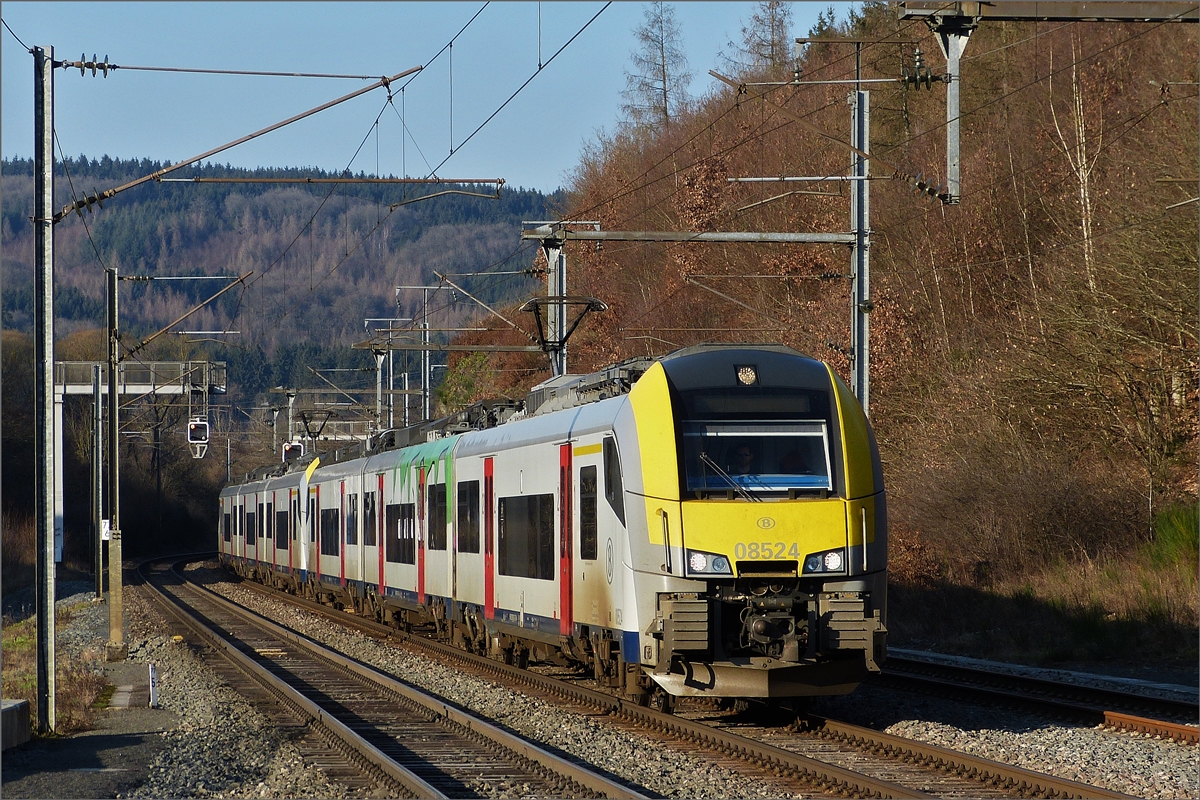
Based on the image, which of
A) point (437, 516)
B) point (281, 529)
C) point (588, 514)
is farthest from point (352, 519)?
point (588, 514)

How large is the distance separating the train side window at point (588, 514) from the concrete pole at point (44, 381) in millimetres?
4831

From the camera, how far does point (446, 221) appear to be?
581 ft

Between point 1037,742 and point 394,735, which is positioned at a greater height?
point 1037,742

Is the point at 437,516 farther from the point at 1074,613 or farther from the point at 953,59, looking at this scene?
the point at 953,59

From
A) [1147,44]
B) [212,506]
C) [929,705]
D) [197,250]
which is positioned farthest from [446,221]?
[929,705]

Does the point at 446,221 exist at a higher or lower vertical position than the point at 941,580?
higher

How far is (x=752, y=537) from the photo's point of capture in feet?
37.7

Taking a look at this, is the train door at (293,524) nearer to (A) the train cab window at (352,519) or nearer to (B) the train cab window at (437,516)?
(A) the train cab window at (352,519)

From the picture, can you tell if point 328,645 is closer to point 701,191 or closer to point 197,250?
point 701,191

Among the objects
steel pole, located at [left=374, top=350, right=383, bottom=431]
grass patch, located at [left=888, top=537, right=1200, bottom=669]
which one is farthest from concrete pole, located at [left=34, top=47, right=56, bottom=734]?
steel pole, located at [left=374, top=350, right=383, bottom=431]

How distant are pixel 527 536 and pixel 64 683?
598 cm

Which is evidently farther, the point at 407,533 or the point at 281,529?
the point at 281,529

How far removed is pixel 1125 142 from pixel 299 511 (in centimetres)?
2028

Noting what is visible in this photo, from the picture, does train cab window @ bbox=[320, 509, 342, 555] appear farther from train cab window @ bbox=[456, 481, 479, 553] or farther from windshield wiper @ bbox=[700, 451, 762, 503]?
windshield wiper @ bbox=[700, 451, 762, 503]
